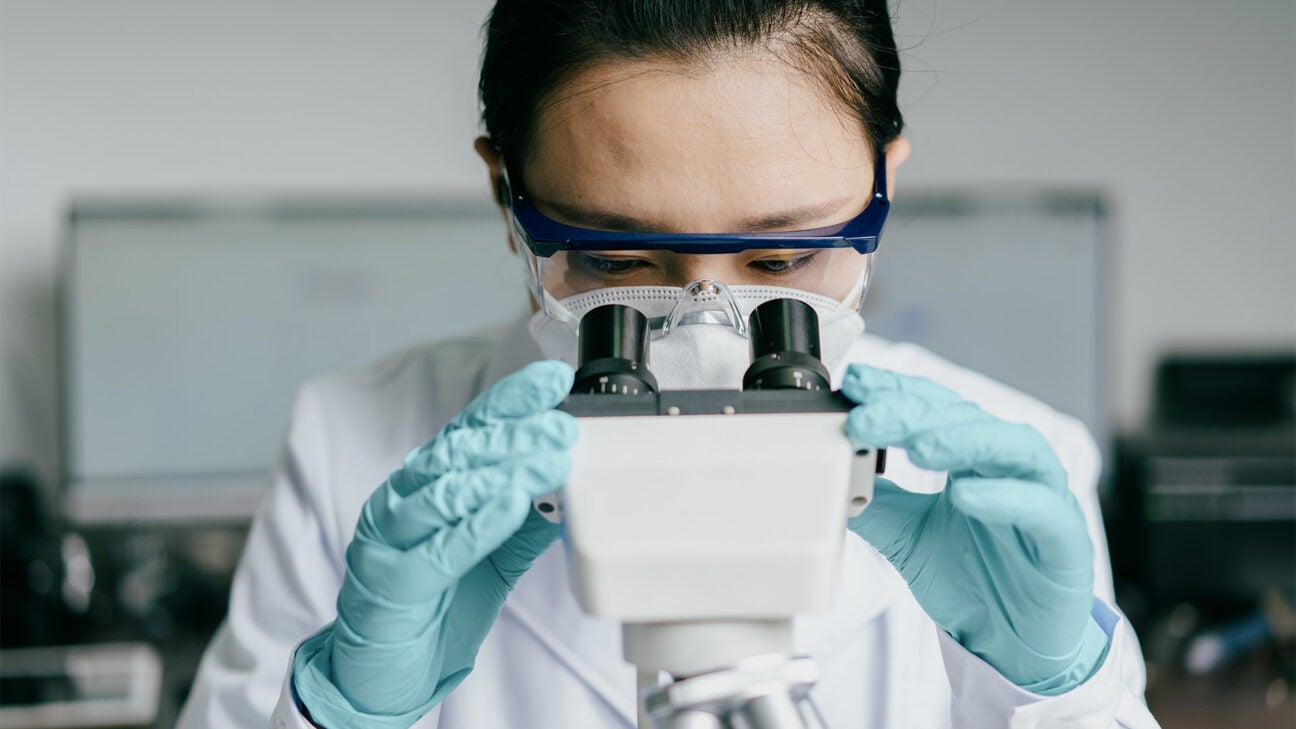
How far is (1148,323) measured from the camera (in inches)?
93.2

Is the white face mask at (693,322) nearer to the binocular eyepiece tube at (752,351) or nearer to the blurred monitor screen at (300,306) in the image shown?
the binocular eyepiece tube at (752,351)

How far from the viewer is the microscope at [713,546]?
1.86ft

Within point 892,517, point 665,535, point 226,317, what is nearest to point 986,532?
point 892,517

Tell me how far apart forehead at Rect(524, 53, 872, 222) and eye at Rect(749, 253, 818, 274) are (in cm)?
6

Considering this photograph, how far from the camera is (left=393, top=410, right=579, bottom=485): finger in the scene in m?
0.62

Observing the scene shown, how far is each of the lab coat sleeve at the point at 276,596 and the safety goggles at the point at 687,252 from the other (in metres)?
0.33

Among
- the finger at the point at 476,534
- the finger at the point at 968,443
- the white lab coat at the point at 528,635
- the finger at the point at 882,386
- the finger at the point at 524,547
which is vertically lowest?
the white lab coat at the point at 528,635

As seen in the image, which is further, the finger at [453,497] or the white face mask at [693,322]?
the white face mask at [693,322]

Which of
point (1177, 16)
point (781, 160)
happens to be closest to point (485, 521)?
point (781, 160)

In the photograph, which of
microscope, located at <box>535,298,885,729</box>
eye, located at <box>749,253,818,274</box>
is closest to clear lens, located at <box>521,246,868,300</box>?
Result: eye, located at <box>749,253,818,274</box>

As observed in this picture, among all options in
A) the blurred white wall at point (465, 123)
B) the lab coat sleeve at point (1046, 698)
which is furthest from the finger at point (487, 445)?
the blurred white wall at point (465, 123)

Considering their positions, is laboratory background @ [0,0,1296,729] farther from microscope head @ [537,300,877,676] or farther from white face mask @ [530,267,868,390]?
microscope head @ [537,300,877,676]

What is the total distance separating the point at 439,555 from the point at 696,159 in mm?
326

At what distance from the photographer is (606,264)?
0.87 m
